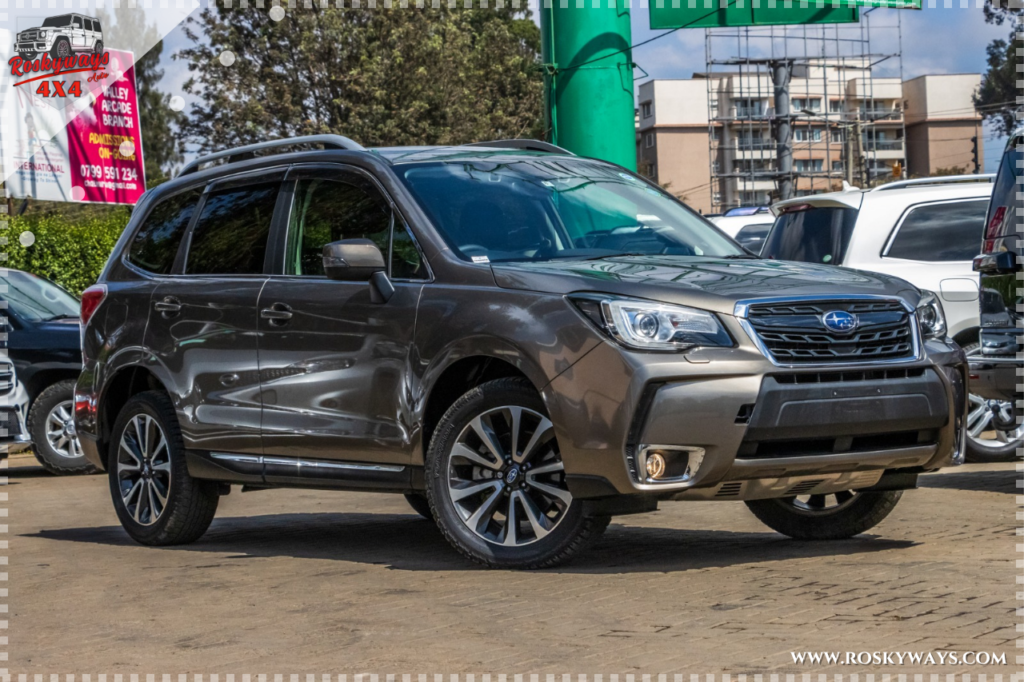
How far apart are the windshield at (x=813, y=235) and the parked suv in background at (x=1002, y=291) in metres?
2.83

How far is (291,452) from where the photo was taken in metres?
7.06

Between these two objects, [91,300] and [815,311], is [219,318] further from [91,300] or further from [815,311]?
[815,311]

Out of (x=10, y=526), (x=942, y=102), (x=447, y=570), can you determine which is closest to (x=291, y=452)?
(x=447, y=570)

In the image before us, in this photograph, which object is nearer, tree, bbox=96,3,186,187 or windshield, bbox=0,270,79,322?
windshield, bbox=0,270,79,322

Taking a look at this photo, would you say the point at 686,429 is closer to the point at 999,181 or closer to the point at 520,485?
the point at 520,485

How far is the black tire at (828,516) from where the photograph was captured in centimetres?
695

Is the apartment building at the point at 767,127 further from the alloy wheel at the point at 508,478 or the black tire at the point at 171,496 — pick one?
the alloy wheel at the point at 508,478

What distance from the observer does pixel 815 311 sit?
5.92m

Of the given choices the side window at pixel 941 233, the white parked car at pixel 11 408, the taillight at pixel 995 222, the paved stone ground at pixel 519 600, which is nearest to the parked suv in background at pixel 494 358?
the paved stone ground at pixel 519 600

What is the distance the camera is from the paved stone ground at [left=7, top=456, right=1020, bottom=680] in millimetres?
4652

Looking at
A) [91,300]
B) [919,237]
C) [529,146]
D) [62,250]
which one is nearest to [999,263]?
[529,146]

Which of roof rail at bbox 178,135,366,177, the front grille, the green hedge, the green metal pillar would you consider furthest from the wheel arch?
the green hedge

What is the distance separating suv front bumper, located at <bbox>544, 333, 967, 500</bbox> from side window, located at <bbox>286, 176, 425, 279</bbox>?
132 centimetres

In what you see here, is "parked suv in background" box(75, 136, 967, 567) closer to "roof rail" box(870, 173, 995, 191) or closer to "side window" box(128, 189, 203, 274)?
"side window" box(128, 189, 203, 274)
